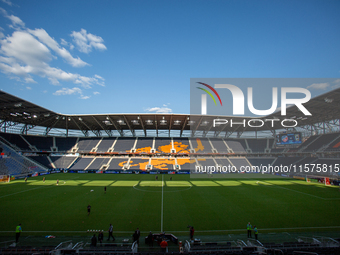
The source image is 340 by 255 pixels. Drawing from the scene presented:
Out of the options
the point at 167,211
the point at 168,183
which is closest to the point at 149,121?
the point at 168,183

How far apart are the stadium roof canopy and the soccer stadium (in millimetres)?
381

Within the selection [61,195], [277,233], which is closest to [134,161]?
[61,195]

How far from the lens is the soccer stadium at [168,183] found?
11.2 m

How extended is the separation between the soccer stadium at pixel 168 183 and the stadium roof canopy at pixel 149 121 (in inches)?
15.0

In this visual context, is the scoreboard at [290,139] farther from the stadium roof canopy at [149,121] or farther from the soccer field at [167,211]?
the soccer field at [167,211]

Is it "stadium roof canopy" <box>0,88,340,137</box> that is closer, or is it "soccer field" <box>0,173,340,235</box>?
"soccer field" <box>0,173,340,235</box>

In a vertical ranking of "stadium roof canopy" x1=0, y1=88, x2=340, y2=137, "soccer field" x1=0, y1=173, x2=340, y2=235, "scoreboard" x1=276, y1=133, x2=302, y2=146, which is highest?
"stadium roof canopy" x1=0, y1=88, x2=340, y2=137

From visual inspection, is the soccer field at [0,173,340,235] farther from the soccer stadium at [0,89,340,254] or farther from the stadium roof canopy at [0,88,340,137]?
the stadium roof canopy at [0,88,340,137]

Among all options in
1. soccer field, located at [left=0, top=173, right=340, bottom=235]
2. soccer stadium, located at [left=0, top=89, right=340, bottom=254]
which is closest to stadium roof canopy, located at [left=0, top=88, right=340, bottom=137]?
soccer stadium, located at [left=0, top=89, right=340, bottom=254]

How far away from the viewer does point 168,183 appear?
108 feet

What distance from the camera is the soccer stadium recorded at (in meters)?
11.2

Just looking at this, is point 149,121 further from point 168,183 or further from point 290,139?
point 290,139

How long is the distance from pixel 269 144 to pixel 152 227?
61422 millimetres

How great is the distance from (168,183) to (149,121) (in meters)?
26.4
